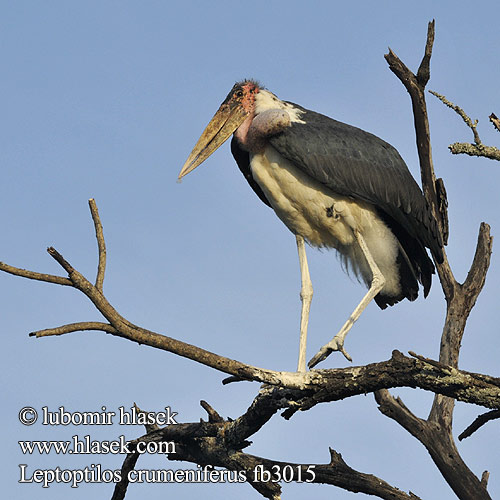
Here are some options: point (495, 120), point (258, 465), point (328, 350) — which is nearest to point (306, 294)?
point (328, 350)

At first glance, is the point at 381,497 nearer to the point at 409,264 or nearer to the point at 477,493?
the point at 477,493

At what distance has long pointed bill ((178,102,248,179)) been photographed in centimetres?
814

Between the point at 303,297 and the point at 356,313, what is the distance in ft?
2.04

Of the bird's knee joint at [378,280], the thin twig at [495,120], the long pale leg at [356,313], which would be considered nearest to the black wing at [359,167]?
the long pale leg at [356,313]

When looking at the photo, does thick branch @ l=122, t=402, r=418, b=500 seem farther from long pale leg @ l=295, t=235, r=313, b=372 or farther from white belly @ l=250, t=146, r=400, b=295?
white belly @ l=250, t=146, r=400, b=295

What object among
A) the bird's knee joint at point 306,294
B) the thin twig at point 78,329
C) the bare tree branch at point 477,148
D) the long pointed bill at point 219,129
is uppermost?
the long pointed bill at point 219,129

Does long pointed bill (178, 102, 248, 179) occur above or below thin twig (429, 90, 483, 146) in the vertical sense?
above

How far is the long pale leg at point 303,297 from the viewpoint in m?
7.47

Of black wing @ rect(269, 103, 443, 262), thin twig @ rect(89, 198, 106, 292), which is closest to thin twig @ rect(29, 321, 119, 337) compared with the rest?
thin twig @ rect(89, 198, 106, 292)

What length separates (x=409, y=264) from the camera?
8367mm

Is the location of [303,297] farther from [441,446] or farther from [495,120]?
[495,120]

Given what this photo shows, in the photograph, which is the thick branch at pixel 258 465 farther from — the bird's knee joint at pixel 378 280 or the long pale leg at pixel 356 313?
the bird's knee joint at pixel 378 280

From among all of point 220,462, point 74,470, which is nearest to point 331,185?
point 220,462

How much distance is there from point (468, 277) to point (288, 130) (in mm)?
2993
